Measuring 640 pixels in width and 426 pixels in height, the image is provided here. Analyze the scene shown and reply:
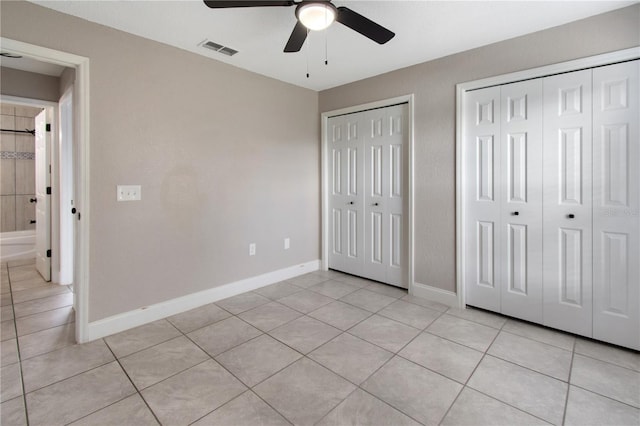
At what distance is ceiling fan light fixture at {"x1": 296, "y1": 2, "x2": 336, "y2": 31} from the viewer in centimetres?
173

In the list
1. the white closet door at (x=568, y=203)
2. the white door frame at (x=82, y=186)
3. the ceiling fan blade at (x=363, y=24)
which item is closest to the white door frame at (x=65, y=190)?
the white door frame at (x=82, y=186)

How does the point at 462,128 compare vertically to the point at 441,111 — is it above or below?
below

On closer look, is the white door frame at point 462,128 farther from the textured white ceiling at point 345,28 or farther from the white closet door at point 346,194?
the white closet door at point 346,194

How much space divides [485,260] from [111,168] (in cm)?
338

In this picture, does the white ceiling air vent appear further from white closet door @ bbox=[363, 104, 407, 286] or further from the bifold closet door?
the bifold closet door

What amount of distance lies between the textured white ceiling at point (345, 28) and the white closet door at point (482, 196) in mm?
558

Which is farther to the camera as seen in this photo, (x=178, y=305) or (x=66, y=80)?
(x=66, y=80)

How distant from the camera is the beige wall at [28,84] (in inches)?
125

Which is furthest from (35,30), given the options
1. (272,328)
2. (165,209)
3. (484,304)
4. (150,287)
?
(484,304)

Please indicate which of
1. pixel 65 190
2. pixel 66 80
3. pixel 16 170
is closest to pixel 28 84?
pixel 66 80

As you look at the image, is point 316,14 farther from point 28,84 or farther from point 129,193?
point 28,84

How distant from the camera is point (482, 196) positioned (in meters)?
2.87

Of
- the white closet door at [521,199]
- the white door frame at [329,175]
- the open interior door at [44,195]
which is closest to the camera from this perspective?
the white closet door at [521,199]

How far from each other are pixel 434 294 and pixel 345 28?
8.64 ft
